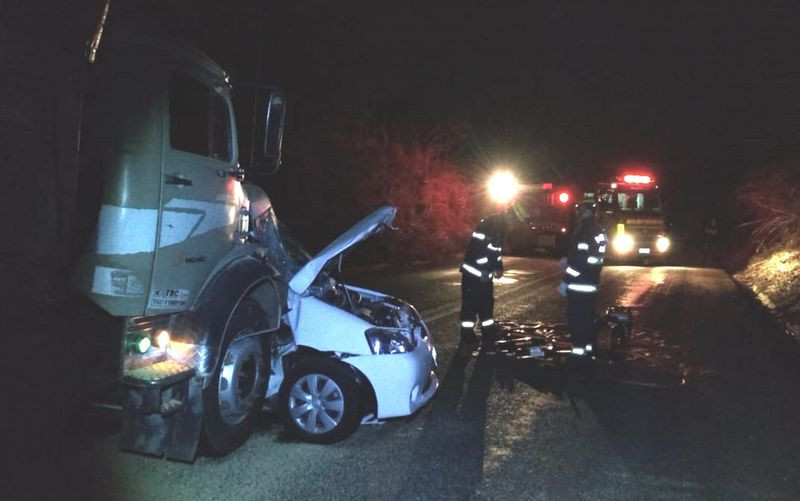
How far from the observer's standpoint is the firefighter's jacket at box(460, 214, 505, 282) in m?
8.74

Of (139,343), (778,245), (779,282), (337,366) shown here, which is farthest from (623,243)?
(139,343)

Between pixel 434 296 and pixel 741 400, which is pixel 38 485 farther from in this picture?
pixel 434 296

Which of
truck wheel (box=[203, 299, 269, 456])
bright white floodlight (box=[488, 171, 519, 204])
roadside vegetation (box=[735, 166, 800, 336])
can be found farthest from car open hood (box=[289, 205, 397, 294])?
bright white floodlight (box=[488, 171, 519, 204])

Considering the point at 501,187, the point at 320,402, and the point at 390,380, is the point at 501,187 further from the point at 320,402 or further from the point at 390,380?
the point at 320,402

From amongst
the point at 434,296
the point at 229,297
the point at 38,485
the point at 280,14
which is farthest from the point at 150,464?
the point at 280,14

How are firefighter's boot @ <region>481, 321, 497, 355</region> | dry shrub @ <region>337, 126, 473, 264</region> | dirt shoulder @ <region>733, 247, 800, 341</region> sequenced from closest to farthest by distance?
firefighter's boot @ <region>481, 321, 497, 355</region> → dirt shoulder @ <region>733, 247, 800, 341</region> → dry shrub @ <region>337, 126, 473, 264</region>

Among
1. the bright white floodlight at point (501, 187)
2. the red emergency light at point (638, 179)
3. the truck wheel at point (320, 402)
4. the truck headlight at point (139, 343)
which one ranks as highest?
the red emergency light at point (638, 179)

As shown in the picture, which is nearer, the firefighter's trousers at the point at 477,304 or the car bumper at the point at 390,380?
the car bumper at the point at 390,380

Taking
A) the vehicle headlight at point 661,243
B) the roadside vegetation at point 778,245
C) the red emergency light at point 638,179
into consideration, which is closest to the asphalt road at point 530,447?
the roadside vegetation at point 778,245

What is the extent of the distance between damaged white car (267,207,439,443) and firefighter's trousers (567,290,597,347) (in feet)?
8.93

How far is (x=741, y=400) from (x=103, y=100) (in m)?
6.22

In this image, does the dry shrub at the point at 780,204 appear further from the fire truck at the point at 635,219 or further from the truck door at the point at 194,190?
the truck door at the point at 194,190

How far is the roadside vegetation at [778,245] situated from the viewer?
1415 centimetres

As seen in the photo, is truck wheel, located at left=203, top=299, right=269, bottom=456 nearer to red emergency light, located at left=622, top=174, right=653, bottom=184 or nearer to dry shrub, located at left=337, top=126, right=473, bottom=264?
dry shrub, located at left=337, top=126, right=473, bottom=264
